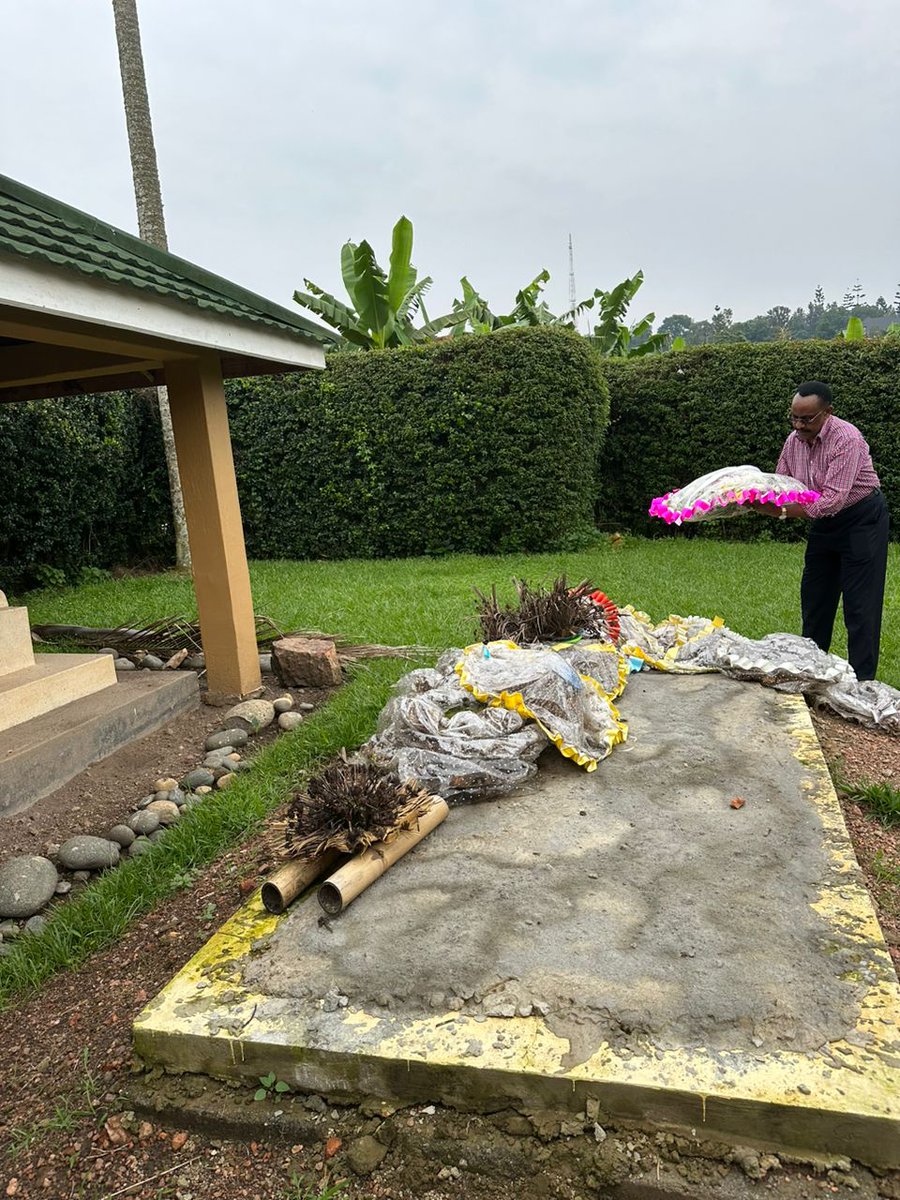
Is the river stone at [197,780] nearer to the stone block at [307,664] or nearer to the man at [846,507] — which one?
the stone block at [307,664]

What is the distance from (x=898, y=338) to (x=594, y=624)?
8953mm

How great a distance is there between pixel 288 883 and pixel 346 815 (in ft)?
0.97

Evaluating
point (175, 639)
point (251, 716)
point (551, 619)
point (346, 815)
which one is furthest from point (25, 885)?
point (175, 639)

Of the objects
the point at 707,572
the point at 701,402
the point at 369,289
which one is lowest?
the point at 707,572

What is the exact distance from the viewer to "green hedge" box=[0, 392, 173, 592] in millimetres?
9758

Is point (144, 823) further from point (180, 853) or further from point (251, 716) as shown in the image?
point (251, 716)

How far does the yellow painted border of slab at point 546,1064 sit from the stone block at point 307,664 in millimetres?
3395

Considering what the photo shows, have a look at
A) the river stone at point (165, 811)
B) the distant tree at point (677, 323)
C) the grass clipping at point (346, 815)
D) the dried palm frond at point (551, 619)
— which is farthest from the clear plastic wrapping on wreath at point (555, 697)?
the distant tree at point (677, 323)

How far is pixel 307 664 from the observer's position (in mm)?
5754

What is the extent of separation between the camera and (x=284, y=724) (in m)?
5.09

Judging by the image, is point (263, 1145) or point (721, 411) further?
point (721, 411)

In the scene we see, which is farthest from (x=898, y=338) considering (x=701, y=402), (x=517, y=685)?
(x=517, y=685)

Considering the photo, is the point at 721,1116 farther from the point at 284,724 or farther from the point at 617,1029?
the point at 284,724

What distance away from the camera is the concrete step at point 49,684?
14.8ft
